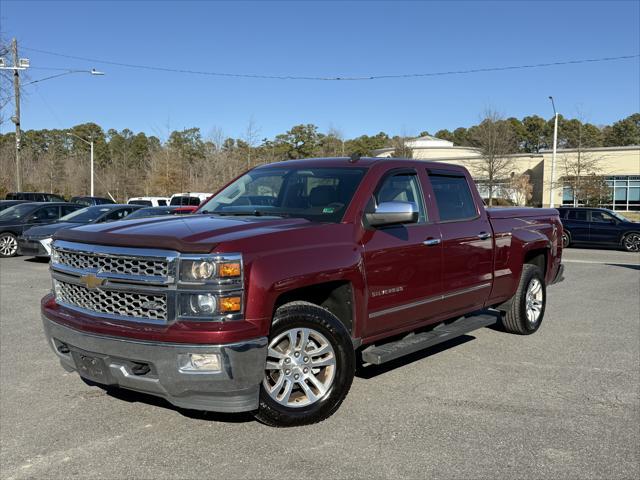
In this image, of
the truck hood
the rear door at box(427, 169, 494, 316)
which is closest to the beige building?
the rear door at box(427, 169, 494, 316)

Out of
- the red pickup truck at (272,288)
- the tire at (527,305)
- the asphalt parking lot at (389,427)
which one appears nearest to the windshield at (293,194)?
the red pickup truck at (272,288)

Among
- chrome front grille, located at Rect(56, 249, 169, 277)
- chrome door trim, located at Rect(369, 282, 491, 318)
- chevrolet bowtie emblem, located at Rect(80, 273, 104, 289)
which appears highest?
chrome front grille, located at Rect(56, 249, 169, 277)

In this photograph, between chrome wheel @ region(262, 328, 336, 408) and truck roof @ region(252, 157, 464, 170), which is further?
truck roof @ region(252, 157, 464, 170)

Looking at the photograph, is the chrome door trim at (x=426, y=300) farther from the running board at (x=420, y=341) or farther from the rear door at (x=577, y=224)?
the rear door at (x=577, y=224)

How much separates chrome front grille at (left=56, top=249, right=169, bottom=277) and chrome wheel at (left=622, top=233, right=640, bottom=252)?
824 inches

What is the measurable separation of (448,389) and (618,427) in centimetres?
131

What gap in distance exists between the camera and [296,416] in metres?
3.98

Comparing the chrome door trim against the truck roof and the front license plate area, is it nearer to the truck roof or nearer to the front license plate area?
the truck roof

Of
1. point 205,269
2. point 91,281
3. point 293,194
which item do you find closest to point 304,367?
point 205,269

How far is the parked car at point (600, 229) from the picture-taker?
20.8m

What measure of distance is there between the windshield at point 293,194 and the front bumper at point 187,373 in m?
1.42

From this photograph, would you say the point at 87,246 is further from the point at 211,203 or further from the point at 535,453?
the point at 535,453

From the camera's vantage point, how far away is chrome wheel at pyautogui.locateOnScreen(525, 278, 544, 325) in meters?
6.95

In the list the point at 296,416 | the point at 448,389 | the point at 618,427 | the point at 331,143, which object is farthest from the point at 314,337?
the point at 331,143
